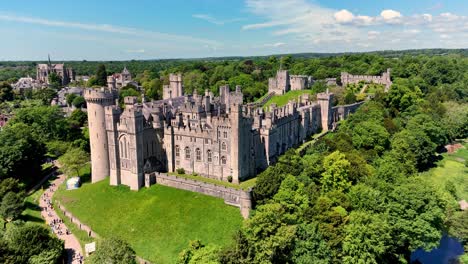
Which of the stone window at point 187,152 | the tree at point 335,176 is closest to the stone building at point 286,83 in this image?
the stone window at point 187,152

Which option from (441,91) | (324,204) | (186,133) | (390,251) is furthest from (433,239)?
(441,91)

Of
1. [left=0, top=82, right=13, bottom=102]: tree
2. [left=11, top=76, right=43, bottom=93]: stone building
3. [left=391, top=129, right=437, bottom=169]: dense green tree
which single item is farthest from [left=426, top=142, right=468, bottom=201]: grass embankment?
[left=11, top=76, right=43, bottom=93]: stone building

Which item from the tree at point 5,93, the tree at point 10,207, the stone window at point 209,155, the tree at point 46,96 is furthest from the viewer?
the tree at point 5,93

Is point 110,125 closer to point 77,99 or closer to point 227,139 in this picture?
→ point 227,139

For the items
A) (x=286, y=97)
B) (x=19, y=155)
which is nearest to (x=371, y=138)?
(x=286, y=97)

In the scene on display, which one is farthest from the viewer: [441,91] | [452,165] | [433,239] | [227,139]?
[441,91]

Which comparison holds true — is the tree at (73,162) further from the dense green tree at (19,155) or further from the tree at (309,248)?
the tree at (309,248)

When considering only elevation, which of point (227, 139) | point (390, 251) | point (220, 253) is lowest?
point (390, 251)
